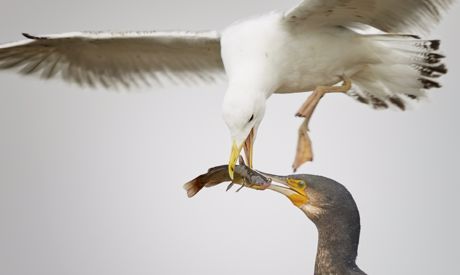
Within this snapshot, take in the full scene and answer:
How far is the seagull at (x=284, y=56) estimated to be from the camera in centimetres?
522

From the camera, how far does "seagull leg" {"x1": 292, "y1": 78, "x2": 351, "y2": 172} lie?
218 inches

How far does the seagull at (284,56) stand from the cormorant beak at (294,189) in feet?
1.08

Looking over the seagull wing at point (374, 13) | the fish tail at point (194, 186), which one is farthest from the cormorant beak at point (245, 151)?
the seagull wing at point (374, 13)

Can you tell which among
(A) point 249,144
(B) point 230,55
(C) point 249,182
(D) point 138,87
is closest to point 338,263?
(C) point 249,182

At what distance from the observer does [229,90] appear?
509cm

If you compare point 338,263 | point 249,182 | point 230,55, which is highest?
point 230,55

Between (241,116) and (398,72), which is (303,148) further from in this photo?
(241,116)

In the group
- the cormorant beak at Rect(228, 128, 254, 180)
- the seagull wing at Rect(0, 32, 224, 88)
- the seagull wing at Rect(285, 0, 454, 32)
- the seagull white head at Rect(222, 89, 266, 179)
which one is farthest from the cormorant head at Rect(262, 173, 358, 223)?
the seagull wing at Rect(0, 32, 224, 88)

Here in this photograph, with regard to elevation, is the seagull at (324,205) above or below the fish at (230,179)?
below

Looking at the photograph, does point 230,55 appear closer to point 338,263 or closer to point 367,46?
point 367,46

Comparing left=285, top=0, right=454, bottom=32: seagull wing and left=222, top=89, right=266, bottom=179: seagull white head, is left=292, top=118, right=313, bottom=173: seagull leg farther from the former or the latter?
left=222, top=89, right=266, bottom=179: seagull white head

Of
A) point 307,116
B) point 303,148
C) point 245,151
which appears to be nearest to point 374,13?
point 307,116

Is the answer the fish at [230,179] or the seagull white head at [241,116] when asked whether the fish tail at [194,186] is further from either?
the seagull white head at [241,116]

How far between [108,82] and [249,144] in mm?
1436
